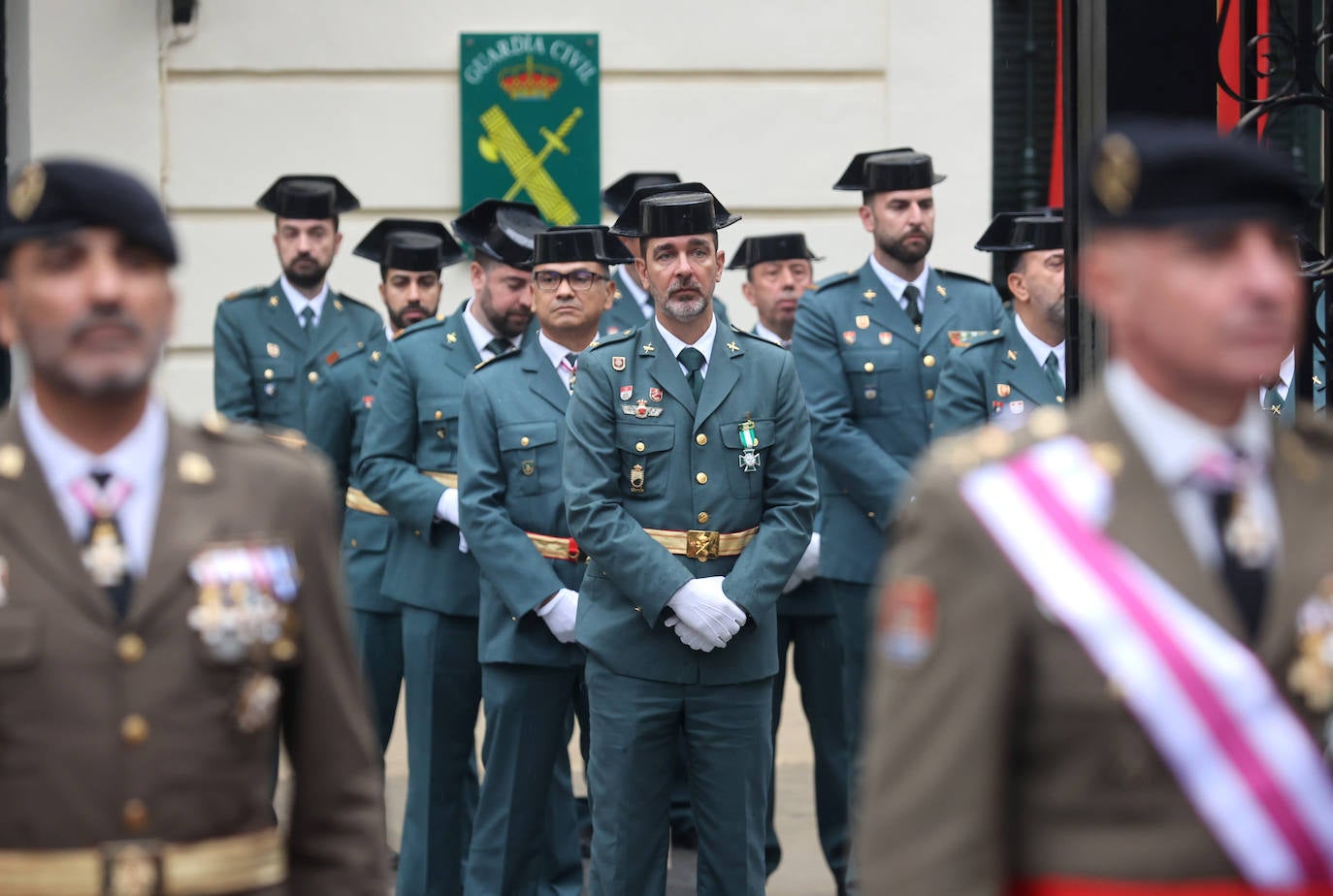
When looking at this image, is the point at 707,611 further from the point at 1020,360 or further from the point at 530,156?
the point at 530,156

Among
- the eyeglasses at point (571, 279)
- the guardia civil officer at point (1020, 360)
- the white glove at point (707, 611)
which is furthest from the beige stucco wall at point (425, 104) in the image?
the white glove at point (707, 611)

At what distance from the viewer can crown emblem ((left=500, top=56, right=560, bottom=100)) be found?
9.15 m

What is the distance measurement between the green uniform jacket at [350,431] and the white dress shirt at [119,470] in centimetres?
443

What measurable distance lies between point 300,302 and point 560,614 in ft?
8.19

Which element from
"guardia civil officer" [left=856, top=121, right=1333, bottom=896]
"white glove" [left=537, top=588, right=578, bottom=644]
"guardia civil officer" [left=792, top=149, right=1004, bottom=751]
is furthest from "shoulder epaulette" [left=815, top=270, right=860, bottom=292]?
"guardia civil officer" [left=856, top=121, right=1333, bottom=896]

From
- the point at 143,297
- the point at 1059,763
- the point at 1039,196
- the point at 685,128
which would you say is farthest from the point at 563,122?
the point at 1059,763

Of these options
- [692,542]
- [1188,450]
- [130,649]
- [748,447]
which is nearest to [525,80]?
[748,447]

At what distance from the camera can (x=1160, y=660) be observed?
229 centimetres

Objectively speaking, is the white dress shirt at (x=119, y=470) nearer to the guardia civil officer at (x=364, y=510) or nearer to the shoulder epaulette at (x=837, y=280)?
the guardia civil officer at (x=364, y=510)

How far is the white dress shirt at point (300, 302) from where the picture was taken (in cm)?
806

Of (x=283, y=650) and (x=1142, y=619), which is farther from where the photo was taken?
(x=283, y=650)

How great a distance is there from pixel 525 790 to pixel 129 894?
11.9ft

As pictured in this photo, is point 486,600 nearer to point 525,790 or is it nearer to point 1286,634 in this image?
point 525,790

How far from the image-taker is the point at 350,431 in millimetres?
7461
